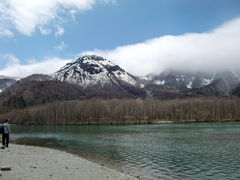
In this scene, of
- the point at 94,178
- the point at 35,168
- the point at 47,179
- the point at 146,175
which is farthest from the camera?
the point at 146,175

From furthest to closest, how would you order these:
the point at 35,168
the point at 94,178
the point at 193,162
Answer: the point at 193,162 < the point at 35,168 < the point at 94,178

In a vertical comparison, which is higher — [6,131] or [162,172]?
[6,131]

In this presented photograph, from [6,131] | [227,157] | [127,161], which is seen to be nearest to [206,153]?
[227,157]

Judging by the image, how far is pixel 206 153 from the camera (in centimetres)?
4691

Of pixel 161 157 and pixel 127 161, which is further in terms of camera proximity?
pixel 161 157

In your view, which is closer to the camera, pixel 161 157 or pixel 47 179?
pixel 47 179

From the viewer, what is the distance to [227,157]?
1674 inches

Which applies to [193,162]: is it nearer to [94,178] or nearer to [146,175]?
[146,175]

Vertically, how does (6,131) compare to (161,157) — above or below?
above

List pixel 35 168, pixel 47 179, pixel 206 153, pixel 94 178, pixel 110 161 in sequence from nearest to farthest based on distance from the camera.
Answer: pixel 47 179, pixel 94 178, pixel 35 168, pixel 110 161, pixel 206 153

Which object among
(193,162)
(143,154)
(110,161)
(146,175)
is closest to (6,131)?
(110,161)

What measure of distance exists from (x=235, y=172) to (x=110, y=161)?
17.1m

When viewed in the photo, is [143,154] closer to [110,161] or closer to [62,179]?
[110,161]

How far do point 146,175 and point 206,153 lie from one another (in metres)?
18.9
